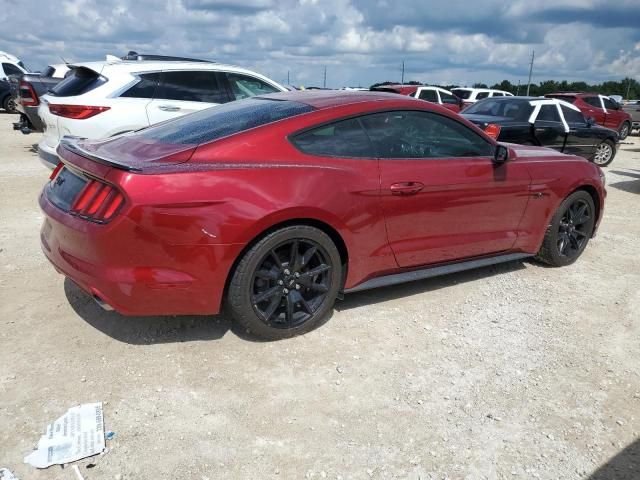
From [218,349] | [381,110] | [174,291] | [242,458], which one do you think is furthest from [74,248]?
[381,110]

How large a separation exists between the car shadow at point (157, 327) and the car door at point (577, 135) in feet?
28.7

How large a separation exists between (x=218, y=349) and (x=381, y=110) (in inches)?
75.1

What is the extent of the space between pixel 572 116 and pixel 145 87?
815 centimetres

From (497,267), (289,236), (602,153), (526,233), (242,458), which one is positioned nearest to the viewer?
(242,458)

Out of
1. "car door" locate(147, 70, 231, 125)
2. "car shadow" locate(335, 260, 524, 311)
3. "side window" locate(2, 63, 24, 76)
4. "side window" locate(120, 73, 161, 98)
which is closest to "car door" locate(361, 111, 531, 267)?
"car shadow" locate(335, 260, 524, 311)

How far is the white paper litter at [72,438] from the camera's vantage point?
2334 millimetres

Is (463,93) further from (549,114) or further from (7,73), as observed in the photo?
(7,73)

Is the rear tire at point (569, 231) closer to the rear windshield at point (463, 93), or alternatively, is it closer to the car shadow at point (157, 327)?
the car shadow at point (157, 327)

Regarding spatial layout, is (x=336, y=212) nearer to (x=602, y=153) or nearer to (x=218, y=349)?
(x=218, y=349)

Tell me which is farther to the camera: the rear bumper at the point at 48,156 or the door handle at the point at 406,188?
the rear bumper at the point at 48,156

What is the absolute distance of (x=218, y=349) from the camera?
130 inches

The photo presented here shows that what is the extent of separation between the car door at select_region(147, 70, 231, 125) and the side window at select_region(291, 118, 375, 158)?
3.69 meters

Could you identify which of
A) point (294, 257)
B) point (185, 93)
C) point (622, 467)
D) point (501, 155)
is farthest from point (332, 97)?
point (185, 93)

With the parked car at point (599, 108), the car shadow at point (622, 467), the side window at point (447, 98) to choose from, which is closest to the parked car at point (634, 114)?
the parked car at point (599, 108)
